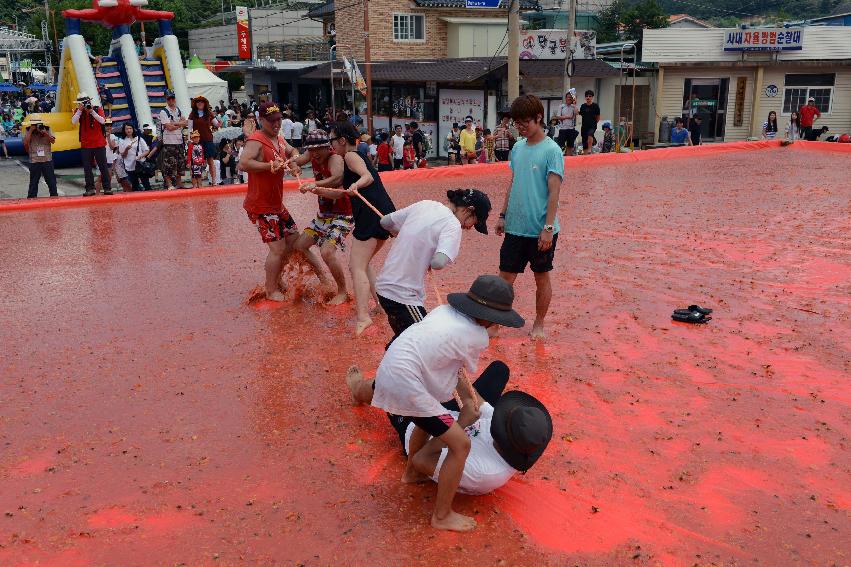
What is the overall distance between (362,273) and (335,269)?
0.94 metres

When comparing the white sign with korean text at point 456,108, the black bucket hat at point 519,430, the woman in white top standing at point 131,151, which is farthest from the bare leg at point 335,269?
the white sign with korean text at point 456,108

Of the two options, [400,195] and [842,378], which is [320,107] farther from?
[842,378]

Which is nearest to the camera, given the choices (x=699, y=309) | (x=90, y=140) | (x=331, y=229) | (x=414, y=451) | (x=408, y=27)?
(x=414, y=451)

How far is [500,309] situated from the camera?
3.52 meters

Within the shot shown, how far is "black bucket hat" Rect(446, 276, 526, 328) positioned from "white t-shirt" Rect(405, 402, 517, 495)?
28.1 inches

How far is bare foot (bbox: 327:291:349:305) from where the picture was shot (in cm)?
724

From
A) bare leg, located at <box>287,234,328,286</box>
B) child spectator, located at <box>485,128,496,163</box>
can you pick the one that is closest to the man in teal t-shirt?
bare leg, located at <box>287,234,328,286</box>

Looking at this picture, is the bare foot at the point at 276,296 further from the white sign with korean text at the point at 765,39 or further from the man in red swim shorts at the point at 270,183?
the white sign with korean text at the point at 765,39

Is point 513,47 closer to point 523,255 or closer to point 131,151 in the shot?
point 131,151

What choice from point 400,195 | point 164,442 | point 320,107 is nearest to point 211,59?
point 320,107

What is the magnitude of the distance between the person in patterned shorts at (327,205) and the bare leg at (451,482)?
10.5 feet

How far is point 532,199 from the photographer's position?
5.93 metres

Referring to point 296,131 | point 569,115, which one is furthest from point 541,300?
point 296,131

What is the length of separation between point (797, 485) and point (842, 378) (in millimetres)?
1695
